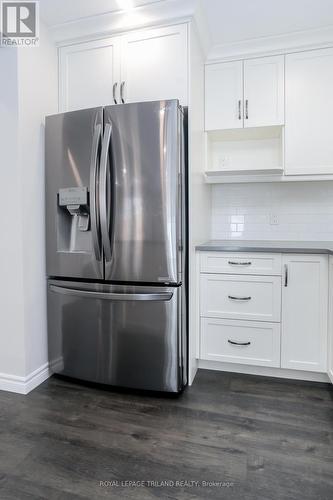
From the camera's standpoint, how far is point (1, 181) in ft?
6.80

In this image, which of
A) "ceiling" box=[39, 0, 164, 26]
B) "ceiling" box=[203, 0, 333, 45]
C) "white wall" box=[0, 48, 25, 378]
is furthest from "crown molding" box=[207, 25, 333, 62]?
"white wall" box=[0, 48, 25, 378]

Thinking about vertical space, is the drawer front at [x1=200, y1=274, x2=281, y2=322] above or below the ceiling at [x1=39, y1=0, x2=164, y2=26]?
below

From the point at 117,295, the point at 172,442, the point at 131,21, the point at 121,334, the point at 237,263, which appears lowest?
the point at 172,442

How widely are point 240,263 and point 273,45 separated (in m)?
1.65

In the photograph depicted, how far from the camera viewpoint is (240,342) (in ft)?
7.41

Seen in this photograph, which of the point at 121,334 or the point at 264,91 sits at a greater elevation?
the point at 264,91

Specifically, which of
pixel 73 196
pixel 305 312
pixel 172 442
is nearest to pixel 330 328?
pixel 305 312

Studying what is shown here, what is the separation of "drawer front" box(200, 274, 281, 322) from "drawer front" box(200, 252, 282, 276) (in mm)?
42

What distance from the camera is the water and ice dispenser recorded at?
6.71ft

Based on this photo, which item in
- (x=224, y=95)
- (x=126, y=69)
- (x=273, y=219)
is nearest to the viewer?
(x=126, y=69)

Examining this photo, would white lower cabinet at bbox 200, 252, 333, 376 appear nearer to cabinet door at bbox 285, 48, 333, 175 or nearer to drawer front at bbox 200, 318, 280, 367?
drawer front at bbox 200, 318, 280, 367

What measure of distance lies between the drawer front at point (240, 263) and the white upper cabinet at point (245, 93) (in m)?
1.03

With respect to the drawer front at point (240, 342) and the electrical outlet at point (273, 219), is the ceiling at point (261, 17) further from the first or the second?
the drawer front at point (240, 342)

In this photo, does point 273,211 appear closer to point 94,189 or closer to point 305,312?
point 305,312
